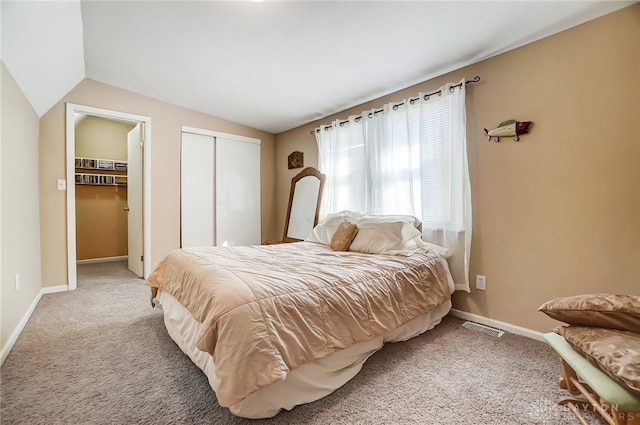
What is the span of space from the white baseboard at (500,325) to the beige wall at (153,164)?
3.28 metres

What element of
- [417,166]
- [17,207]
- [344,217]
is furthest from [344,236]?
[17,207]

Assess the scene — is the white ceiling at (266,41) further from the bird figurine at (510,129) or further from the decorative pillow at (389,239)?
the decorative pillow at (389,239)

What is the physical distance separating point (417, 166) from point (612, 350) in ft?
6.62

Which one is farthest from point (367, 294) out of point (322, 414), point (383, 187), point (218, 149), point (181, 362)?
point (218, 149)

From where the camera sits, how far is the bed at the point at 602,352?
1.00 m

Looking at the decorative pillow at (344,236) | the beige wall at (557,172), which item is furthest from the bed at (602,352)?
the decorative pillow at (344,236)

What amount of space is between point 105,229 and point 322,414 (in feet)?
18.0

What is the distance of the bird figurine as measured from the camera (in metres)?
2.21

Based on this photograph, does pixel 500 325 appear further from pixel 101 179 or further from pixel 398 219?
pixel 101 179

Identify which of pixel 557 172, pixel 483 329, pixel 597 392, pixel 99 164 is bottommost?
pixel 483 329

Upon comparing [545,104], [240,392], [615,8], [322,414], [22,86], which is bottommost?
[322,414]

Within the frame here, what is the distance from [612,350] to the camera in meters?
1.10

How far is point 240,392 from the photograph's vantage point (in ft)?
3.72

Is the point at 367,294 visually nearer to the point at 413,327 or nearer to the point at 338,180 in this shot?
the point at 413,327
